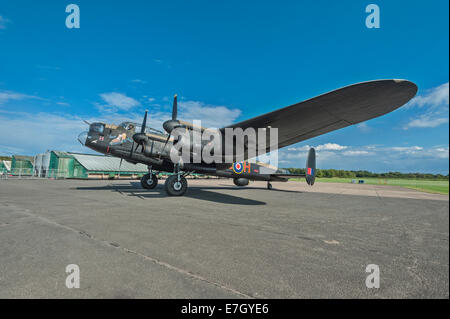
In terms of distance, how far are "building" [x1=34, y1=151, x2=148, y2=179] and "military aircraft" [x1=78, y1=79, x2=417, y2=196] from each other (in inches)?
718

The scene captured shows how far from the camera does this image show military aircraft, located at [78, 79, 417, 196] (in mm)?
4738

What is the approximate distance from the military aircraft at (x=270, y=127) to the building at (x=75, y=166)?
18242 millimetres

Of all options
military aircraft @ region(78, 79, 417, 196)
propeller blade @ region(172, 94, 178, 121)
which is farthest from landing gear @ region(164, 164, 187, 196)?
propeller blade @ region(172, 94, 178, 121)

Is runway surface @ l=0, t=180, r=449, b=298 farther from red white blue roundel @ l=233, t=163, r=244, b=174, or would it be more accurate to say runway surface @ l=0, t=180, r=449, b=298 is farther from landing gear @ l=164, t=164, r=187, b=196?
red white blue roundel @ l=233, t=163, r=244, b=174

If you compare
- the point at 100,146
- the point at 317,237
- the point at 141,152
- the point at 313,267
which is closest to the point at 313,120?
the point at 317,237

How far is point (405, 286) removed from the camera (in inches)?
80.5

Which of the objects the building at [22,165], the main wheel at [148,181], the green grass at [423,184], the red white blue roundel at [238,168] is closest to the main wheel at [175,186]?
the main wheel at [148,181]

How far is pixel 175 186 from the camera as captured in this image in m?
10.2

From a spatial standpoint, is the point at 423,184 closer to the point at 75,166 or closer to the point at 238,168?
the point at 238,168

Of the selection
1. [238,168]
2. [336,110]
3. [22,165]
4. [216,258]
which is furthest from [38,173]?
[336,110]

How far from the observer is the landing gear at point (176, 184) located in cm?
1005

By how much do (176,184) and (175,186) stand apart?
0.11 meters
